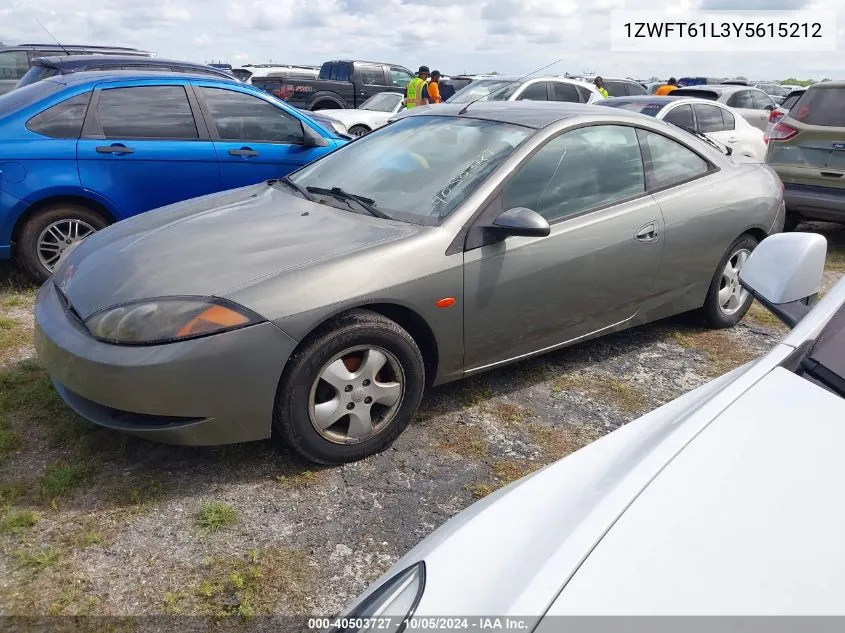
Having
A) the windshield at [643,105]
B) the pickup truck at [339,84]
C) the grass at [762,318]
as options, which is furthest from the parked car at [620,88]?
the grass at [762,318]

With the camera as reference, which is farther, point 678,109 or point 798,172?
point 678,109

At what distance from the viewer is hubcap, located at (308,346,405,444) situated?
2.91 meters

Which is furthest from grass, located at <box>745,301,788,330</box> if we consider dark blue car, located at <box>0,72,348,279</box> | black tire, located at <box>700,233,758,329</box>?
dark blue car, located at <box>0,72,348,279</box>

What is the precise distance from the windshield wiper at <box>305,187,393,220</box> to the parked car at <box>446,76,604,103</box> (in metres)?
7.57

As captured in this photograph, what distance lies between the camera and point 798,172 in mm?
6934

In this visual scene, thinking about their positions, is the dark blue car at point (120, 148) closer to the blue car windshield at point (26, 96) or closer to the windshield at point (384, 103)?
the blue car windshield at point (26, 96)

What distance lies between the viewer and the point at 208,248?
10.1ft

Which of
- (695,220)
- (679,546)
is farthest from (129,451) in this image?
(695,220)

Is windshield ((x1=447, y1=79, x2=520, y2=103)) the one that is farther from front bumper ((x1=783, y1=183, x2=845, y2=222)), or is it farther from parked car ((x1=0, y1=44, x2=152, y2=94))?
parked car ((x1=0, y1=44, x2=152, y2=94))

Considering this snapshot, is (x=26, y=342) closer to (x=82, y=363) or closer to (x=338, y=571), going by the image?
(x=82, y=363)

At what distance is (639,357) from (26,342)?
3583 millimetres

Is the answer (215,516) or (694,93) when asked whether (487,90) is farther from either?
(215,516)

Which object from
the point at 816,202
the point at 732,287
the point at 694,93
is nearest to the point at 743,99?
the point at 694,93

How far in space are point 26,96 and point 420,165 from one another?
11.2 ft
